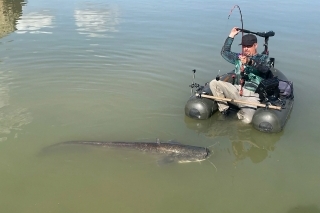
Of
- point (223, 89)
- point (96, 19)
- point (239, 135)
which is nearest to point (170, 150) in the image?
point (239, 135)

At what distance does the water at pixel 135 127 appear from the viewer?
555cm

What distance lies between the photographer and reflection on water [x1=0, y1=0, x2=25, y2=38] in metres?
15.4

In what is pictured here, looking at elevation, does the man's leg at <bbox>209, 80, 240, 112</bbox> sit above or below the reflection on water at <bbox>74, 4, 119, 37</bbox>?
below

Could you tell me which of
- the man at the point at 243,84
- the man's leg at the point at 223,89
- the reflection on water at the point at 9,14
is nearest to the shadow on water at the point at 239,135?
the man at the point at 243,84

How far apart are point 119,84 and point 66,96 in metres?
1.62

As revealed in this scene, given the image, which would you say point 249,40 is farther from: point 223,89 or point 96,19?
point 96,19

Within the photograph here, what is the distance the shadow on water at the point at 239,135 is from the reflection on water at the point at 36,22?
33.0 feet

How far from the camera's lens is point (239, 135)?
24.4 feet

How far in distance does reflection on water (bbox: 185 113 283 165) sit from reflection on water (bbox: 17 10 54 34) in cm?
1006

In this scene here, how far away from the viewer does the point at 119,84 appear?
9844 millimetres

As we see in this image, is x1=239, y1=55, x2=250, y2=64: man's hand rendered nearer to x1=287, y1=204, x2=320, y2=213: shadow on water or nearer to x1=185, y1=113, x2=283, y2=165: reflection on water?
x1=185, y1=113, x2=283, y2=165: reflection on water

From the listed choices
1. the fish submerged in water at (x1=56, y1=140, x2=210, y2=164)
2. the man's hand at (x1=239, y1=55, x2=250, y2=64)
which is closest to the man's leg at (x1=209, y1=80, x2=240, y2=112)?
the man's hand at (x1=239, y1=55, x2=250, y2=64)

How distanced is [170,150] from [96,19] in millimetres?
13020

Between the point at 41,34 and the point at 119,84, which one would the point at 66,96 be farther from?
the point at 41,34
